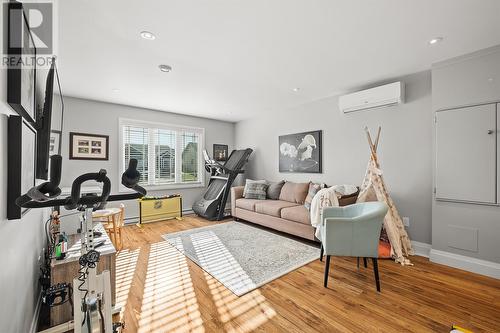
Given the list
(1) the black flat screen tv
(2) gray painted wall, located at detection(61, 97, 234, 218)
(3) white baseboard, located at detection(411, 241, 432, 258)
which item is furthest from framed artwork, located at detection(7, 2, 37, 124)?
(3) white baseboard, located at detection(411, 241, 432, 258)

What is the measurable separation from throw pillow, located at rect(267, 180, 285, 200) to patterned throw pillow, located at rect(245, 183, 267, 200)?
0.37 feet

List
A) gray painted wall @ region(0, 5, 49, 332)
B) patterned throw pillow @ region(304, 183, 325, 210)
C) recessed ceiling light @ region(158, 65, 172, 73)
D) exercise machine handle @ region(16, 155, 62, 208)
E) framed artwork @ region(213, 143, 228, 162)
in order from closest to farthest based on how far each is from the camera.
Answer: exercise machine handle @ region(16, 155, 62, 208) → gray painted wall @ region(0, 5, 49, 332) → recessed ceiling light @ region(158, 65, 172, 73) → patterned throw pillow @ region(304, 183, 325, 210) → framed artwork @ region(213, 143, 228, 162)

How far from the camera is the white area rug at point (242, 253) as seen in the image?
2.38 m

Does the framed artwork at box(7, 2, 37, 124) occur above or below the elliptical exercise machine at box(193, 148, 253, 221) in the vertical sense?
above

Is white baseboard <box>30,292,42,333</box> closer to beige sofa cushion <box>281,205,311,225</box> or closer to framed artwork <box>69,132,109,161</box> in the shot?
framed artwork <box>69,132,109,161</box>

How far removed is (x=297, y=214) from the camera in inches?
137

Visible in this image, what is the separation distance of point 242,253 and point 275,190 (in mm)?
1943

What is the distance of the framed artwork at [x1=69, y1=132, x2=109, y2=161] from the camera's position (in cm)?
398

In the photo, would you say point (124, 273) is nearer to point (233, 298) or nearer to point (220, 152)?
point (233, 298)

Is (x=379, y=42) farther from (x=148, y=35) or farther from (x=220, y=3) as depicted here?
(x=148, y=35)

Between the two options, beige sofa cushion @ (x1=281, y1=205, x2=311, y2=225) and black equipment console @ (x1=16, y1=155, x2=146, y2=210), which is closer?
black equipment console @ (x1=16, y1=155, x2=146, y2=210)

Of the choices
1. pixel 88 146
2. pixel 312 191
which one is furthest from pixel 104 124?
pixel 312 191

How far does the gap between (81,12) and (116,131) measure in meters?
3.05

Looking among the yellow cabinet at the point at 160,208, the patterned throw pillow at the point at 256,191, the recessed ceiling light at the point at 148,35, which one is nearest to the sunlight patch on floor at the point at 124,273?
the yellow cabinet at the point at 160,208
